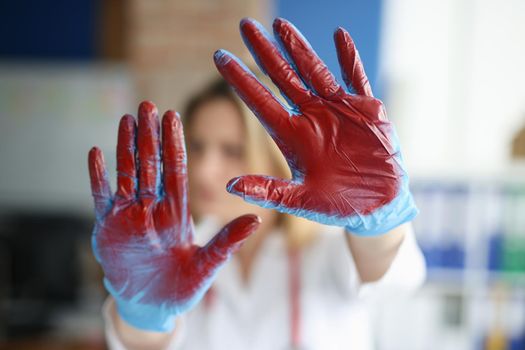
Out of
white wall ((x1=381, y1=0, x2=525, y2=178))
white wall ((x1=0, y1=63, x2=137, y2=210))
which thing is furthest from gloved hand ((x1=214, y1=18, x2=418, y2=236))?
white wall ((x1=0, y1=63, x2=137, y2=210))

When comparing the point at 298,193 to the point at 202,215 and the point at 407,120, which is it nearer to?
the point at 202,215

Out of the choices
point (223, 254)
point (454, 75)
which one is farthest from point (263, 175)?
point (454, 75)

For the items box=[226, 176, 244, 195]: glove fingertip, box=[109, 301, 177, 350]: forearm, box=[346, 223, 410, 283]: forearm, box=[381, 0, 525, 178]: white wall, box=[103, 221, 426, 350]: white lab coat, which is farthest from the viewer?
box=[381, 0, 525, 178]: white wall

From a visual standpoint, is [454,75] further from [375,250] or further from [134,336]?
[134,336]

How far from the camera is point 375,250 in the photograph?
0.81 metres

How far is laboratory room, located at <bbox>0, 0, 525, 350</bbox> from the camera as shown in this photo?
0.67 m

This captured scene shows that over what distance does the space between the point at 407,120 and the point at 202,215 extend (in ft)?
5.67

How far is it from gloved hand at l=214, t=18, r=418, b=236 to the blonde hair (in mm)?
481

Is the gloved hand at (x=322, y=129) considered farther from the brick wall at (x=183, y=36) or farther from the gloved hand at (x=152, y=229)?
the brick wall at (x=183, y=36)

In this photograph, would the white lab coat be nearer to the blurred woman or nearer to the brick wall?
the blurred woman

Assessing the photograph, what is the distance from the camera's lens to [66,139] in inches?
119

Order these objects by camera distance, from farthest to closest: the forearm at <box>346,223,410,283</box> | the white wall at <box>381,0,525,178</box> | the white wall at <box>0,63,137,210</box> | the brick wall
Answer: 1. the white wall at <box>0,63,137,210</box>
2. the white wall at <box>381,0,525,178</box>
3. the brick wall
4. the forearm at <box>346,223,410,283</box>

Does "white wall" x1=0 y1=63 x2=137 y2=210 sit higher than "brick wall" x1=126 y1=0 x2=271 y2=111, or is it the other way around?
"brick wall" x1=126 y1=0 x2=271 y2=111

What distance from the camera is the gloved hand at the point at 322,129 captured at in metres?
0.65
